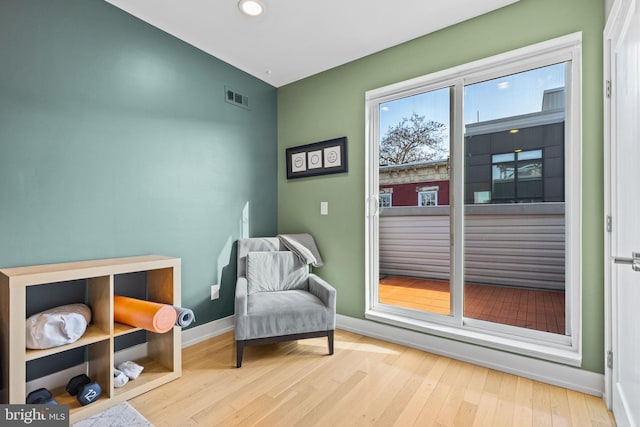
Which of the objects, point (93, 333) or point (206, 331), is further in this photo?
point (206, 331)

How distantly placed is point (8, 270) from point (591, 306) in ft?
10.5

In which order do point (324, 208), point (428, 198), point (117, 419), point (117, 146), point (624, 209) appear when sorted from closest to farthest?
point (624, 209) < point (117, 419) < point (117, 146) < point (428, 198) < point (324, 208)

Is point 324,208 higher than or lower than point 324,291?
higher

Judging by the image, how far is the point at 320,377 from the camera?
75.8 inches

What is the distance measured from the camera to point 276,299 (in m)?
2.28

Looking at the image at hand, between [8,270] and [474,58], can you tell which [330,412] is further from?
[474,58]

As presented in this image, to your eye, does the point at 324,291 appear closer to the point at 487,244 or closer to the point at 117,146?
the point at 487,244

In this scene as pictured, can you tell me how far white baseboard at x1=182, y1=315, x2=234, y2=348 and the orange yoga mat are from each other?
27.7 inches

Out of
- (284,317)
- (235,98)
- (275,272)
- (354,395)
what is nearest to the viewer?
(354,395)

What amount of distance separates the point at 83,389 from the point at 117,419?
256 mm

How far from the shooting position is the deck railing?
6.57ft

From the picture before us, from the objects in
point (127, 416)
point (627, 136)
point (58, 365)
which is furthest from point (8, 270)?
point (627, 136)
